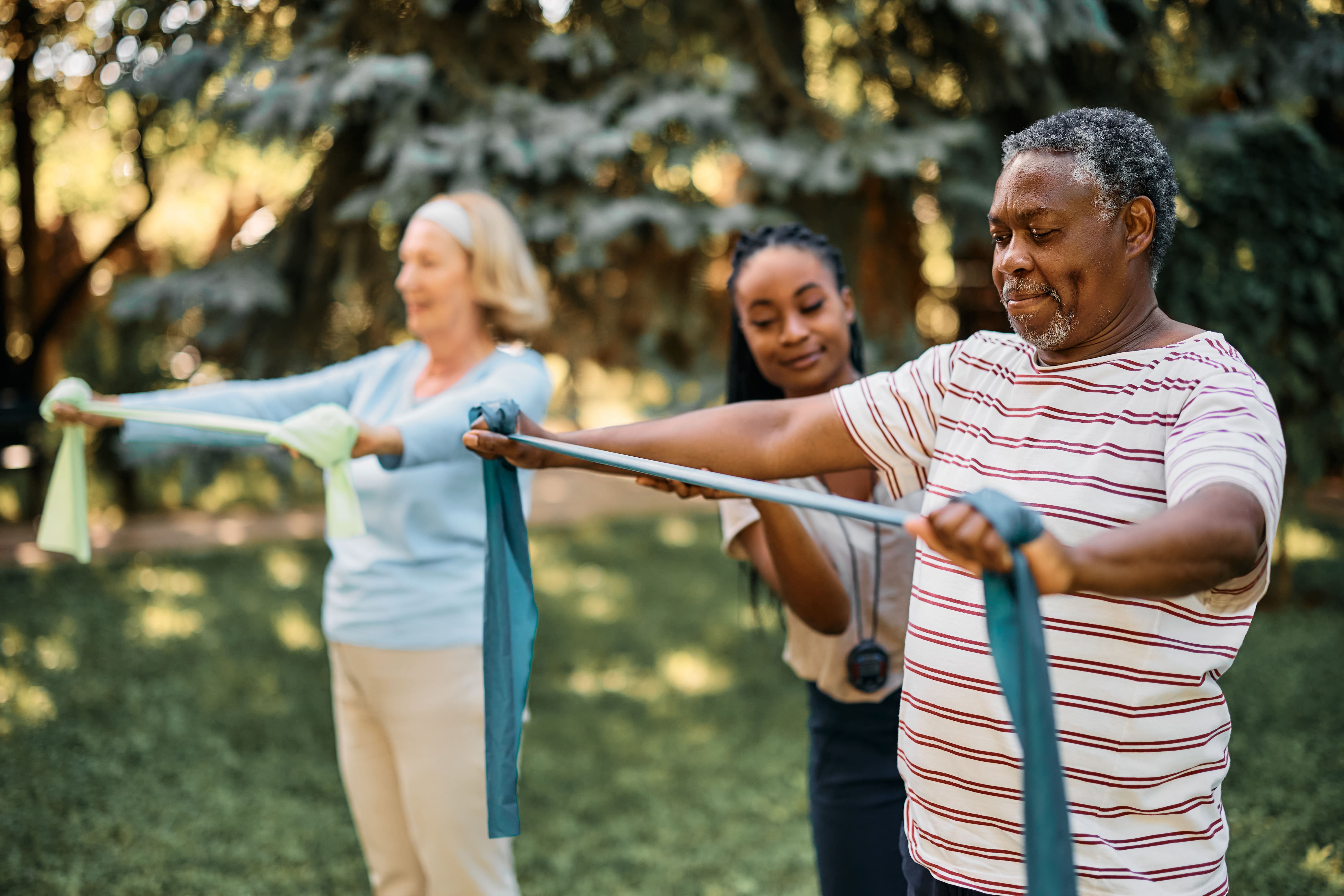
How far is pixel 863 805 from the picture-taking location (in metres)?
2.19

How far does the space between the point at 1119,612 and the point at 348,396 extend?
2325 millimetres

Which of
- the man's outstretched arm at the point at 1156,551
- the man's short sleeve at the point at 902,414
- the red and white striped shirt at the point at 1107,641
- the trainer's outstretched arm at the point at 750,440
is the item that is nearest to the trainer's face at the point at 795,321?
the trainer's outstretched arm at the point at 750,440

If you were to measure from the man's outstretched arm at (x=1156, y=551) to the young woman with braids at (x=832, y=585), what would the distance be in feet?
2.77

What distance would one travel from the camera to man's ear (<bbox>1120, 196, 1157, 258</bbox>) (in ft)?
4.85

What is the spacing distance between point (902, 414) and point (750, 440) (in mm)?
296

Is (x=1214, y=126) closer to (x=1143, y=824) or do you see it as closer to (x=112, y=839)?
(x=1143, y=824)

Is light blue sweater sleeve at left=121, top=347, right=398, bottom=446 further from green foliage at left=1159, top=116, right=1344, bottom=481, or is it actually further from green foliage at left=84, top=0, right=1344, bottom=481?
green foliage at left=1159, top=116, right=1344, bottom=481

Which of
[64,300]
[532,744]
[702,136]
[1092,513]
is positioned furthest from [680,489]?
[64,300]

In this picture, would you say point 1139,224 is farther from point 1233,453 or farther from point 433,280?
point 433,280

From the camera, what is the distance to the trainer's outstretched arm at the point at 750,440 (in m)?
1.82

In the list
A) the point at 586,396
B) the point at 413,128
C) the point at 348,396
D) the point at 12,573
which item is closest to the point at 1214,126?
the point at 586,396

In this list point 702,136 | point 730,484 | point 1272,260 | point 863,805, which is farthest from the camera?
point 1272,260

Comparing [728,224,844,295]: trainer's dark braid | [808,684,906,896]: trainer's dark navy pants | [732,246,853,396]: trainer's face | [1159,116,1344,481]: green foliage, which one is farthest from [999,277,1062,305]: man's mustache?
[1159,116,1344,481]: green foliage

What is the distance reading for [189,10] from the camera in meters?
4.51
